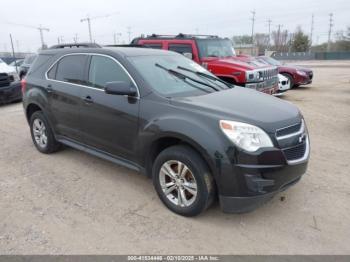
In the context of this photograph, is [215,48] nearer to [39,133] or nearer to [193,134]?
[39,133]

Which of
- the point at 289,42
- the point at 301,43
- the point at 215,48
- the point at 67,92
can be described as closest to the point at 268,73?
the point at 215,48

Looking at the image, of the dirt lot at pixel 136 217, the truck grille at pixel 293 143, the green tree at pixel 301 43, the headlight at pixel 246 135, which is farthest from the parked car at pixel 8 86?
the green tree at pixel 301 43

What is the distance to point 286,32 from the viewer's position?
94.5 meters

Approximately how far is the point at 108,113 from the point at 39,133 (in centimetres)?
215

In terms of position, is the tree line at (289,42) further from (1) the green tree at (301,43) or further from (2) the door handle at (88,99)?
(2) the door handle at (88,99)

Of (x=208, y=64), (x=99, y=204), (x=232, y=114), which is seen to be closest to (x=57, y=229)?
(x=99, y=204)

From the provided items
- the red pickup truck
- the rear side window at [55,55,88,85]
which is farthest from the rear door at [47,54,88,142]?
the red pickup truck

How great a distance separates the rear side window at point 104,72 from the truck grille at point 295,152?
6.52ft

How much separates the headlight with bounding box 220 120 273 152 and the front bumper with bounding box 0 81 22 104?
363 inches

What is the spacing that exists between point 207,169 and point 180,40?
671 cm

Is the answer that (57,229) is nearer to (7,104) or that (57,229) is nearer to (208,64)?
(208,64)

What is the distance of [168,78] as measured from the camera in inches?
162

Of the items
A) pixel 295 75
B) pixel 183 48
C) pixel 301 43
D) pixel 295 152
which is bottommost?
pixel 301 43

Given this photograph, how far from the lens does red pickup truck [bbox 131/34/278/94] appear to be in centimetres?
862
